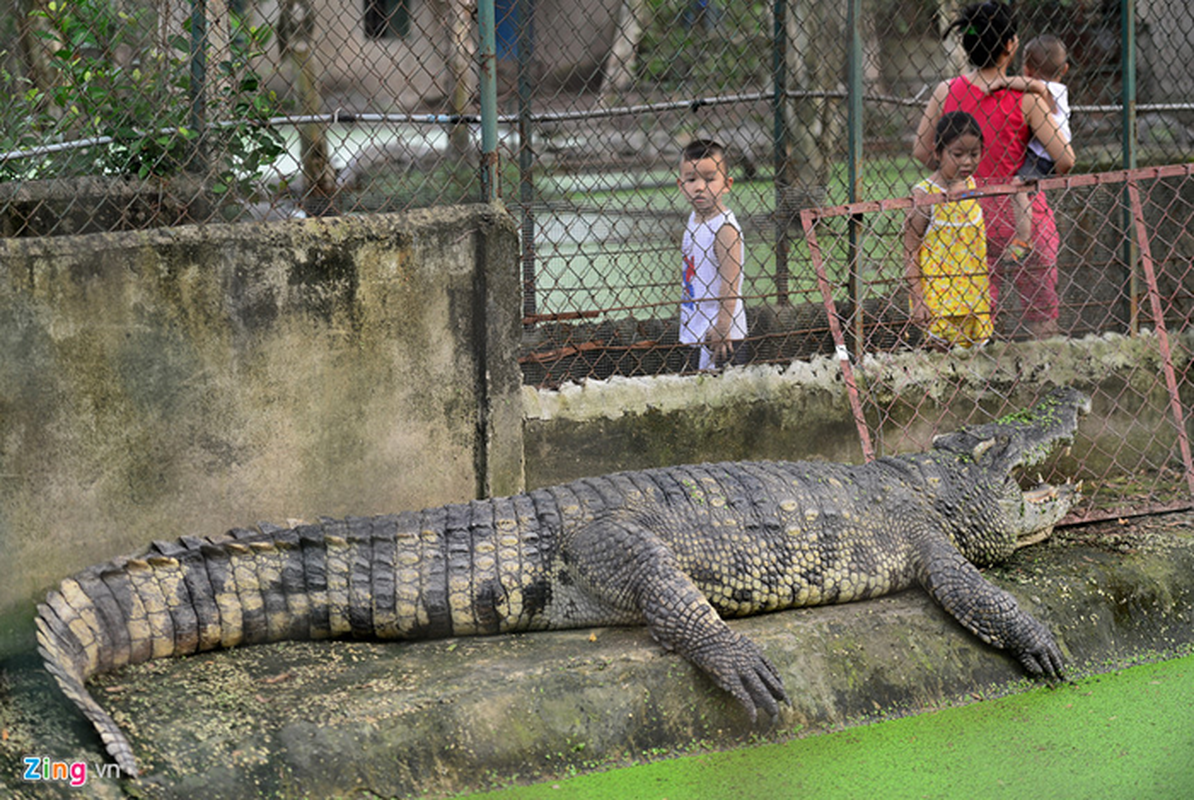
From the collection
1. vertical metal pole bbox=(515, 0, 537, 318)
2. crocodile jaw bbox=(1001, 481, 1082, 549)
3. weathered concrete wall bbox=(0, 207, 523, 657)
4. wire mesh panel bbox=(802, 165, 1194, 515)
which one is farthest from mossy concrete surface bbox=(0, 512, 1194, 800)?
vertical metal pole bbox=(515, 0, 537, 318)

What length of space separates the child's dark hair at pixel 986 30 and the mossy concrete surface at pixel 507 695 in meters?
2.12

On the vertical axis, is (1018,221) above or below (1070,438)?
above

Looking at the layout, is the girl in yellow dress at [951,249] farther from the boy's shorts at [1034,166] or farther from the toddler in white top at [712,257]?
the toddler in white top at [712,257]

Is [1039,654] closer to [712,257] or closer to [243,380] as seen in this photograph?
[712,257]

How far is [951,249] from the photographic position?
4082 mm

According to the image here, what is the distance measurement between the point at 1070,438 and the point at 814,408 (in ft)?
2.94

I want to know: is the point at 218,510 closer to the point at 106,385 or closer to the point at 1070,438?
the point at 106,385

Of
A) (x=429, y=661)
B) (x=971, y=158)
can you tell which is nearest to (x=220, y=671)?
(x=429, y=661)

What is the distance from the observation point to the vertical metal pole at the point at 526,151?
4078 mm

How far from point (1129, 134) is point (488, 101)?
2.71m

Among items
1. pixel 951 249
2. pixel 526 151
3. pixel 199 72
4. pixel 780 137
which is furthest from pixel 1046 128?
pixel 199 72

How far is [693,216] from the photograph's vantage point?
13.9ft
